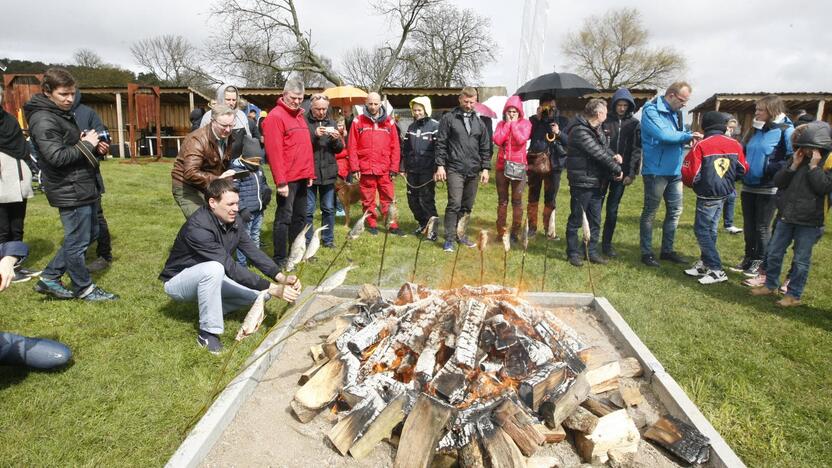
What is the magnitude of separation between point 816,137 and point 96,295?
6991 mm

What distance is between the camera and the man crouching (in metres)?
3.59

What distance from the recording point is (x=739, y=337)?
4.12m

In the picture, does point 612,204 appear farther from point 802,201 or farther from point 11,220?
point 11,220

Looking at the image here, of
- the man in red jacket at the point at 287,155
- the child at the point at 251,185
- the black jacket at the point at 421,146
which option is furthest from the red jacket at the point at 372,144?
the child at the point at 251,185

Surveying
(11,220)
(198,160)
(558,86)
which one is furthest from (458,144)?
(11,220)

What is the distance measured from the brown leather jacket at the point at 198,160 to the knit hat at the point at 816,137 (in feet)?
18.2

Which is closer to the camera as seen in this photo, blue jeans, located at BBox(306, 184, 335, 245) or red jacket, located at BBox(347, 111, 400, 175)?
blue jeans, located at BBox(306, 184, 335, 245)

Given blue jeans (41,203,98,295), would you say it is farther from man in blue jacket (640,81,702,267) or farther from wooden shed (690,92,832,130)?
wooden shed (690,92,832,130)

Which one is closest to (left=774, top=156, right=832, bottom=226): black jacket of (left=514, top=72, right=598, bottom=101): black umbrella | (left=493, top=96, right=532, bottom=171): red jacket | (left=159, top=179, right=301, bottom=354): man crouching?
(left=493, top=96, right=532, bottom=171): red jacket

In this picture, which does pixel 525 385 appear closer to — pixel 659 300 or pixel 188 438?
pixel 188 438

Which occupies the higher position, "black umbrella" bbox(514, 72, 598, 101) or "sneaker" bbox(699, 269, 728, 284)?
"black umbrella" bbox(514, 72, 598, 101)

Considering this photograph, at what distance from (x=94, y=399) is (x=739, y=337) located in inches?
196

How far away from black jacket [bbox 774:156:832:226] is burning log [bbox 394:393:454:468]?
172 inches

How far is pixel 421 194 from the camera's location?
7.38 meters
